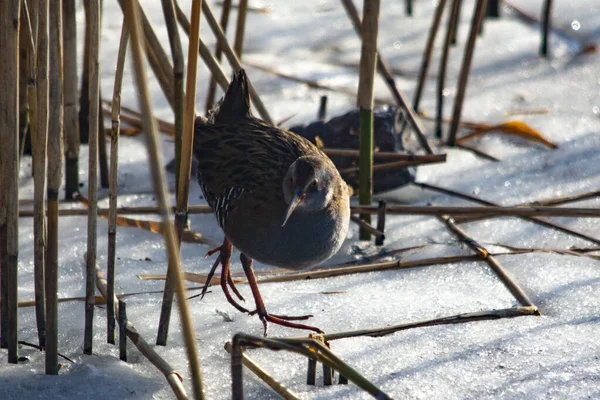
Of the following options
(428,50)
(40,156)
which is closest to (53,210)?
Answer: (40,156)

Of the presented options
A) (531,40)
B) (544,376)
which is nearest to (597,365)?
(544,376)

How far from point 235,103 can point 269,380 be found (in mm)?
1460

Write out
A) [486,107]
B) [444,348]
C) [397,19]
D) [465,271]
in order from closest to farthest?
[444,348], [465,271], [486,107], [397,19]

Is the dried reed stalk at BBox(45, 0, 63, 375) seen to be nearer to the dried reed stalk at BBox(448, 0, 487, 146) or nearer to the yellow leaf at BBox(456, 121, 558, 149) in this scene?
the dried reed stalk at BBox(448, 0, 487, 146)

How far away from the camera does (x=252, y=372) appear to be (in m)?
2.64

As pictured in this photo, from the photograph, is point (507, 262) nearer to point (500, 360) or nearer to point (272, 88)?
point (500, 360)

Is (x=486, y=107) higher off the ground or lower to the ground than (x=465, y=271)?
higher

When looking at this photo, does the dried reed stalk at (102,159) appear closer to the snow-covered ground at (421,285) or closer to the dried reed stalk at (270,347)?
the snow-covered ground at (421,285)

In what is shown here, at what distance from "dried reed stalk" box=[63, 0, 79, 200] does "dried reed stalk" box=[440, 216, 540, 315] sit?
176 centimetres

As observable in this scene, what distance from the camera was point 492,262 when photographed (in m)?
3.47

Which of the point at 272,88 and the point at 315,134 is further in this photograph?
the point at 272,88

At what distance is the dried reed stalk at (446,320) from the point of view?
276cm

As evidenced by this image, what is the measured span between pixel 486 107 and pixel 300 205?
108 inches

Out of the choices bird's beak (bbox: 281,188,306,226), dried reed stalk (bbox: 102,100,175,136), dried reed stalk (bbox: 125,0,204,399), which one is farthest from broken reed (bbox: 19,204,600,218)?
dried reed stalk (bbox: 125,0,204,399)
